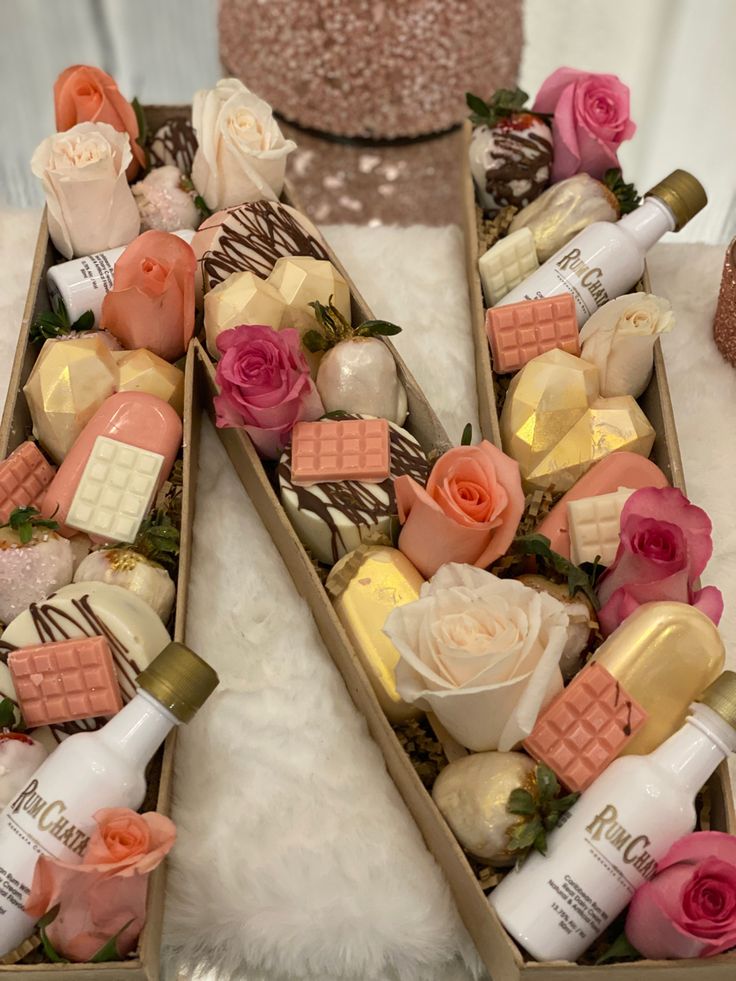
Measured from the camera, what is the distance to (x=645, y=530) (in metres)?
0.86

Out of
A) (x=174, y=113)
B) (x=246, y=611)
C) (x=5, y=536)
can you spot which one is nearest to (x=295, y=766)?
(x=246, y=611)

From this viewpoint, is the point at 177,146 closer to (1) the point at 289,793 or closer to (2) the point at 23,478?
(2) the point at 23,478

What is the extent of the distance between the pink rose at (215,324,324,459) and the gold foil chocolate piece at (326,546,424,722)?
150mm

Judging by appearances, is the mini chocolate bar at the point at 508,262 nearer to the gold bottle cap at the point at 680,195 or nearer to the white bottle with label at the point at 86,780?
the gold bottle cap at the point at 680,195

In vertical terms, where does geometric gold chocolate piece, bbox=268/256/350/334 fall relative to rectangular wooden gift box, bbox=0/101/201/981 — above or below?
above

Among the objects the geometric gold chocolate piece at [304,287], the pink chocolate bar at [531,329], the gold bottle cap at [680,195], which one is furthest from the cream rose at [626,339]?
the geometric gold chocolate piece at [304,287]

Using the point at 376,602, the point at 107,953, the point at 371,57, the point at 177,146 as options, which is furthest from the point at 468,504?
the point at 371,57

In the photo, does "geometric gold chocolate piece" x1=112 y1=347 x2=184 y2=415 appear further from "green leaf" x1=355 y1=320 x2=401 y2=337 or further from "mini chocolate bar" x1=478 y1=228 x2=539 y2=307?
"mini chocolate bar" x1=478 y1=228 x2=539 y2=307

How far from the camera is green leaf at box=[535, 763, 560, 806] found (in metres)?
0.80

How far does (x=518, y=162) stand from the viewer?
1229 mm

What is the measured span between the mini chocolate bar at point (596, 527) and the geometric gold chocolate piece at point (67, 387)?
46cm

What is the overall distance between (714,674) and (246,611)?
1.44 feet

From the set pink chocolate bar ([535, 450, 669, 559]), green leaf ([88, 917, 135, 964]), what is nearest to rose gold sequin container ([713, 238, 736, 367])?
pink chocolate bar ([535, 450, 669, 559])

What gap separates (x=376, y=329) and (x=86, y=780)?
503 mm
